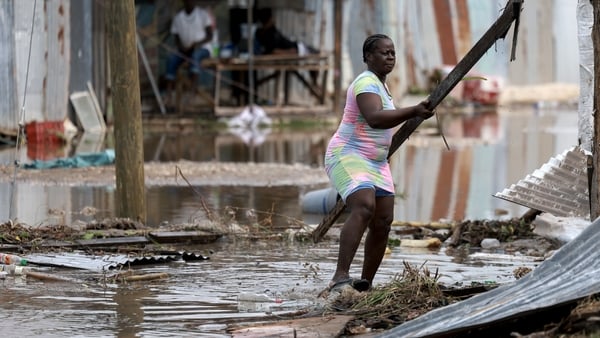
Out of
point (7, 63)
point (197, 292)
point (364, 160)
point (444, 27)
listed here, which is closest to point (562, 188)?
point (364, 160)

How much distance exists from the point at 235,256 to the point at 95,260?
1.12 meters

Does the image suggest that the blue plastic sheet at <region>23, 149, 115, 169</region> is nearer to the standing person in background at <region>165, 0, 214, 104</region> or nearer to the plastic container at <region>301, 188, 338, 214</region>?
the plastic container at <region>301, 188, 338, 214</region>

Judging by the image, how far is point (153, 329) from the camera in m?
5.73

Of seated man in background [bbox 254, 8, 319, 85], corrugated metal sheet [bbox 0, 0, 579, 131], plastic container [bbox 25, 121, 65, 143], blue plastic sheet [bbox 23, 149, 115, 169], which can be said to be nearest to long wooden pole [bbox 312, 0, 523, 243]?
corrugated metal sheet [bbox 0, 0, 579, 131]

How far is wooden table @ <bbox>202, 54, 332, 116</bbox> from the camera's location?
75.2 feet

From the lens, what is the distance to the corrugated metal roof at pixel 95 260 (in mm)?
7465

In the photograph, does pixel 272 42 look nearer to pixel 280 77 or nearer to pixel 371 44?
pixel 280 77

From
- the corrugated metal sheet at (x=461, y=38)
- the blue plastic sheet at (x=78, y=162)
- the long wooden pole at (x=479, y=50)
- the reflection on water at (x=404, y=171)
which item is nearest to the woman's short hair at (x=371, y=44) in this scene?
the long wooden pole at (x=479, y=50)

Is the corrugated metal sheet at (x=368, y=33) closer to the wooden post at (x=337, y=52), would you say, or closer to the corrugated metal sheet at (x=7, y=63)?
the corrugated metal sheet at (x=7, y=63)

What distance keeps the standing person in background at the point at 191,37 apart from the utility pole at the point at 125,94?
14039 millimetres

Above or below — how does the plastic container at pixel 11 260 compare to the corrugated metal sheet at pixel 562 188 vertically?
below

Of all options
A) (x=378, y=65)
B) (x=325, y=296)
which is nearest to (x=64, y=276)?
(x=325, y=296)

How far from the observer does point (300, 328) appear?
5.56 m

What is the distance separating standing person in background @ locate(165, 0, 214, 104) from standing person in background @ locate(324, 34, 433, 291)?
653 inches
